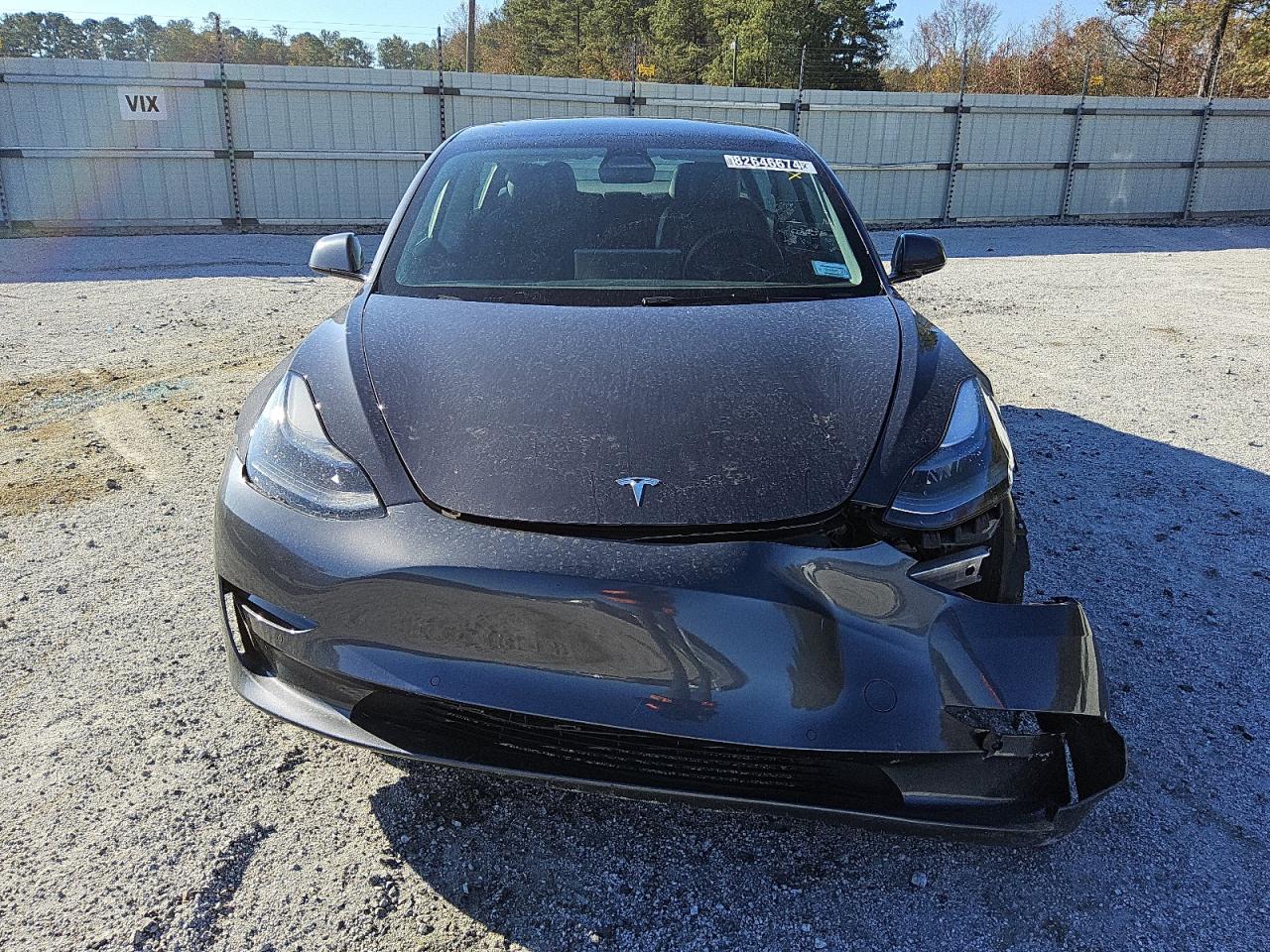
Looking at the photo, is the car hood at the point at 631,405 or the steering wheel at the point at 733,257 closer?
the car hood at the point at 631,405

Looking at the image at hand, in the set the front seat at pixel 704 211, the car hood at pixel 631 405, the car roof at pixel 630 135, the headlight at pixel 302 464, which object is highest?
the car roof at pixel 630 135

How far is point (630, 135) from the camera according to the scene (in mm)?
3191

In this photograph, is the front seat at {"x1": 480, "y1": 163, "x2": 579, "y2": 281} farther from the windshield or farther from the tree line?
the tree line

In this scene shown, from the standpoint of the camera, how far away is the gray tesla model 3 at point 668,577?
5.03 ft

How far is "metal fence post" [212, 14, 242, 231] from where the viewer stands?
1234cm

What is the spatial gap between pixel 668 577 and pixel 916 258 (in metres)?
1.96

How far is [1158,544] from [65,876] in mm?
3517

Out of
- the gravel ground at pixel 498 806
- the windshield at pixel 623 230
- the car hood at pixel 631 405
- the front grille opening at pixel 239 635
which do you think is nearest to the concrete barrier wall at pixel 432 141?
the gravel ground at pixel 498 806

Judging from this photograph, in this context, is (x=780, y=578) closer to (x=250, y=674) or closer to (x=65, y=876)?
(x=250, y=674)

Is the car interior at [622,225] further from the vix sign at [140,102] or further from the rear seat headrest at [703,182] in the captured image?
the vix sign at [140,102]

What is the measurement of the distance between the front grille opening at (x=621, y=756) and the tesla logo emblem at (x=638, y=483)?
432mm

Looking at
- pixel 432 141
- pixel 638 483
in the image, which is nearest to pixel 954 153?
pixel 432 141

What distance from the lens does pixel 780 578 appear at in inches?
61.3

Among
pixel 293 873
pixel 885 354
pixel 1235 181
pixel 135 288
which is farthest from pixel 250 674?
pixel 1235 181
